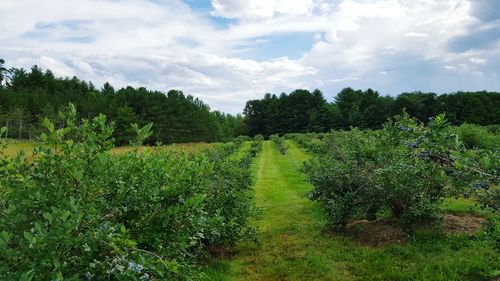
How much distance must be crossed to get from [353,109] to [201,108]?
32.1 meters

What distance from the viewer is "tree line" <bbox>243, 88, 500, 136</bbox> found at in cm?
7331

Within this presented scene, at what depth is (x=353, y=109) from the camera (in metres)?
88.4

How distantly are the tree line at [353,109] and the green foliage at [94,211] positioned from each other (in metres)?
69.4

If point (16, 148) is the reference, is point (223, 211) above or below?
above

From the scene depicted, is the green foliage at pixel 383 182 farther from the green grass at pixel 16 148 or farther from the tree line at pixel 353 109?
the tree line at pixel 353 109

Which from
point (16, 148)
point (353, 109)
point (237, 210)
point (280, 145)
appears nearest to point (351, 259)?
point (237, 210)

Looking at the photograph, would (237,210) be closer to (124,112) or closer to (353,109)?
(124,112)

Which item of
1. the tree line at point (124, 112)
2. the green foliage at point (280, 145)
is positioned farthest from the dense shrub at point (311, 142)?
the tree line at point (124, 112)

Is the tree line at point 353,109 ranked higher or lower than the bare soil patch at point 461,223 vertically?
higher

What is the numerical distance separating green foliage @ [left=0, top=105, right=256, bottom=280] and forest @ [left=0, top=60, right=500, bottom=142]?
44419 millimetres

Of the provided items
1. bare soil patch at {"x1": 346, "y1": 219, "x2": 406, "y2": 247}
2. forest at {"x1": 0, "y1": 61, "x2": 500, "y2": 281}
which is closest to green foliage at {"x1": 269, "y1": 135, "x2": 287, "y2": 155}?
forest at {"x1": 0, "y1": 61, "x2": 500, "y2": 281}

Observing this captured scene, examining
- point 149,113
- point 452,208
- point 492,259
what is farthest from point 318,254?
point 149,113

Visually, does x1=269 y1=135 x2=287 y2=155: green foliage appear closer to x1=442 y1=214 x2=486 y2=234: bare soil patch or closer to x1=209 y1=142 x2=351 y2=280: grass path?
x1=209 y1=142 x2=351 y2=280: grass path

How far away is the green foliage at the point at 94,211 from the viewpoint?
259cm
